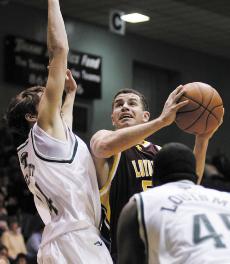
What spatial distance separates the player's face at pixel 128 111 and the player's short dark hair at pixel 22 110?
70 cm

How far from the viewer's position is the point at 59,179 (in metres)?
4.21

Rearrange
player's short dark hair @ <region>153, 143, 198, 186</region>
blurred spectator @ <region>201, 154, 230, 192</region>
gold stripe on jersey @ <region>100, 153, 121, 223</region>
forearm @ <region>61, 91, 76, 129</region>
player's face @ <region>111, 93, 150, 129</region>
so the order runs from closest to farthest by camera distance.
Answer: player's short dark hair @ <region>153, 143, 198, 186</region> < gold stripe on jersey @ <region>100, 153, 121, 223</region> < forearm @ <region>61, 91, 76, 129</region> < player's face @ <region>111, 93, 150, 129</region> < blurred spectator @ <region>201, 154, 230, 192</region>

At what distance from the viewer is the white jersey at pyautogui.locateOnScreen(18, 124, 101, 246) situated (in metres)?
4.20

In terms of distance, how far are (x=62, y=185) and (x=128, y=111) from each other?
105 cm

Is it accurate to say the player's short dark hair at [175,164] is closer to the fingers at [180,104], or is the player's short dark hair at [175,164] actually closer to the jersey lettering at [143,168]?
the fingers at [180,104]

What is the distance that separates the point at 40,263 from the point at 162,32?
12331mm

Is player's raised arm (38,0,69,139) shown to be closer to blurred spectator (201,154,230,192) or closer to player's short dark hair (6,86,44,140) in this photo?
player's short dark hair (6,86,44,140)

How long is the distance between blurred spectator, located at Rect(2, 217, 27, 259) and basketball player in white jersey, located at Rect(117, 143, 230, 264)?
788cm

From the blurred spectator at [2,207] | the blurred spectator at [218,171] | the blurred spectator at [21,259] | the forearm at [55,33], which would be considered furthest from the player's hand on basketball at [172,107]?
the blurred spectator at [218,171]

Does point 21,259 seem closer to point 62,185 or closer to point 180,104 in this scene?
point 62,185

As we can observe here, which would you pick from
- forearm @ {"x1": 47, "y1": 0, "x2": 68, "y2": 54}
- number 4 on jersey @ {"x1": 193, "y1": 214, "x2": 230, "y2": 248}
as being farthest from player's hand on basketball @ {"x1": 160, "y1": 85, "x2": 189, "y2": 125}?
number 4 on jersey @ {"x1": 193, "y1": 214, "x2": 230, "y2": 248}

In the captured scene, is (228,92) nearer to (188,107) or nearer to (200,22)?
(200,22)

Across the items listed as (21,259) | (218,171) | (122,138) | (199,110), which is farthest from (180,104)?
(218,171)

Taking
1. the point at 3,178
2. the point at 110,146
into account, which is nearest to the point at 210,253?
the point at 110,146
